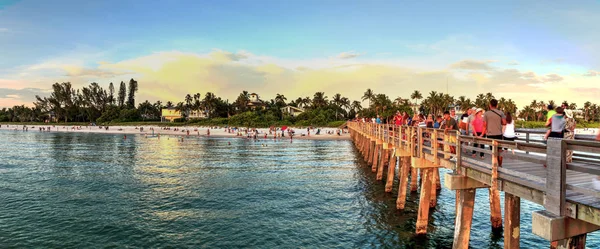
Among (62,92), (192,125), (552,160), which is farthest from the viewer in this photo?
(62,92)

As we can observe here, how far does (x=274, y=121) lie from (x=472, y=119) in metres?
91.6

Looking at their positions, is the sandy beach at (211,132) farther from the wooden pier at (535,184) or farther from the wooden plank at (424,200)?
the wooden pier at (535,184)

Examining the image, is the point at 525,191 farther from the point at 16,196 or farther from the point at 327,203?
the point at 16,196

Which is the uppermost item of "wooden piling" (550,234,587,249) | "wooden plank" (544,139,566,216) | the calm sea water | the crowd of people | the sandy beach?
the crowd of people

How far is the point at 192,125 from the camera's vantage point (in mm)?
109500

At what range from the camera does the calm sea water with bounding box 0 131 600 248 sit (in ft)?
43.4

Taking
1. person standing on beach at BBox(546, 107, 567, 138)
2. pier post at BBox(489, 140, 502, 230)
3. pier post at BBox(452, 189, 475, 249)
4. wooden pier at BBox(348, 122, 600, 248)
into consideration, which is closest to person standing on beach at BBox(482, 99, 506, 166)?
wooden pier at BBox(348, 122, 600, 248)

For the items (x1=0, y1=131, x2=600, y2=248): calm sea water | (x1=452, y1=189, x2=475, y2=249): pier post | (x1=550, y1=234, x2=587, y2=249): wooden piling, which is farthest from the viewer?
(x1=0, y1=131, x2=600, y2=248): calm sea water

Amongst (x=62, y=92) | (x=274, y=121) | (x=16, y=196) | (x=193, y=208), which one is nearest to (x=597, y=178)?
(x=193, y=208)

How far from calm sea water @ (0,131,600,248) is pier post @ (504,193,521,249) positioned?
14.4 ft

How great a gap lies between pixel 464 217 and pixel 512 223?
1.36 metres

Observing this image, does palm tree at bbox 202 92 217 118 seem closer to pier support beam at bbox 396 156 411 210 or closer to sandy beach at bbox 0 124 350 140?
sandy beach at bbox 0 124 350 140

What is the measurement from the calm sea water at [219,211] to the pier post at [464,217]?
2.78 m

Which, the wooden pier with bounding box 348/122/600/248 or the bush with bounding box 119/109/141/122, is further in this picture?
the bush with bounding box 119/109/141/122
